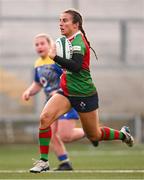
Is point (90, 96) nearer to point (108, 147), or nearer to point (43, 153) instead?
point (43, 153)

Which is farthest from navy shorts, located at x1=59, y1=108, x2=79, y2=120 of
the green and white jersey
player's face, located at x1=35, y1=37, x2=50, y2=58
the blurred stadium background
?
the blurred stadium background

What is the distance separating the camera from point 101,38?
2084cm

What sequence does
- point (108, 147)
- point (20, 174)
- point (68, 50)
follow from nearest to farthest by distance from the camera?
point (68, 50)
point (20, 174)
point (108, 147)

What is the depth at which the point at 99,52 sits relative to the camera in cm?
2077

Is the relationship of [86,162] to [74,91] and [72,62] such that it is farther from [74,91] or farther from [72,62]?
[72,62]

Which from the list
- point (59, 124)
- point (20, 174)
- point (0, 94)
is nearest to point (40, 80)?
point (59, 124)

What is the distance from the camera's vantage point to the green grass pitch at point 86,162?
10.7 m

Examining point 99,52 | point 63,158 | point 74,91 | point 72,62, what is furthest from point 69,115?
point 99,52

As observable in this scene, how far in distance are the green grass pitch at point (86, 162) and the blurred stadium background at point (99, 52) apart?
1131 millimetres

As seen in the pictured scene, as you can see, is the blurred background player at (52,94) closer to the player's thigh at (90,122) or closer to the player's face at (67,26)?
the player's thigh at (90,122)

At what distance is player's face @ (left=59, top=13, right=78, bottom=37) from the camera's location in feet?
32.0

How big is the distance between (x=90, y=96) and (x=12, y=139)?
388 inches

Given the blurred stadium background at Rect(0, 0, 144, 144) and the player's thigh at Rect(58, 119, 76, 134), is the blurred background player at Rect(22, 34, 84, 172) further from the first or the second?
the blurred stadium background at Rect(0, 0, 144, 144)

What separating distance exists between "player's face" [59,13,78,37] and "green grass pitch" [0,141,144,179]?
1819mm
